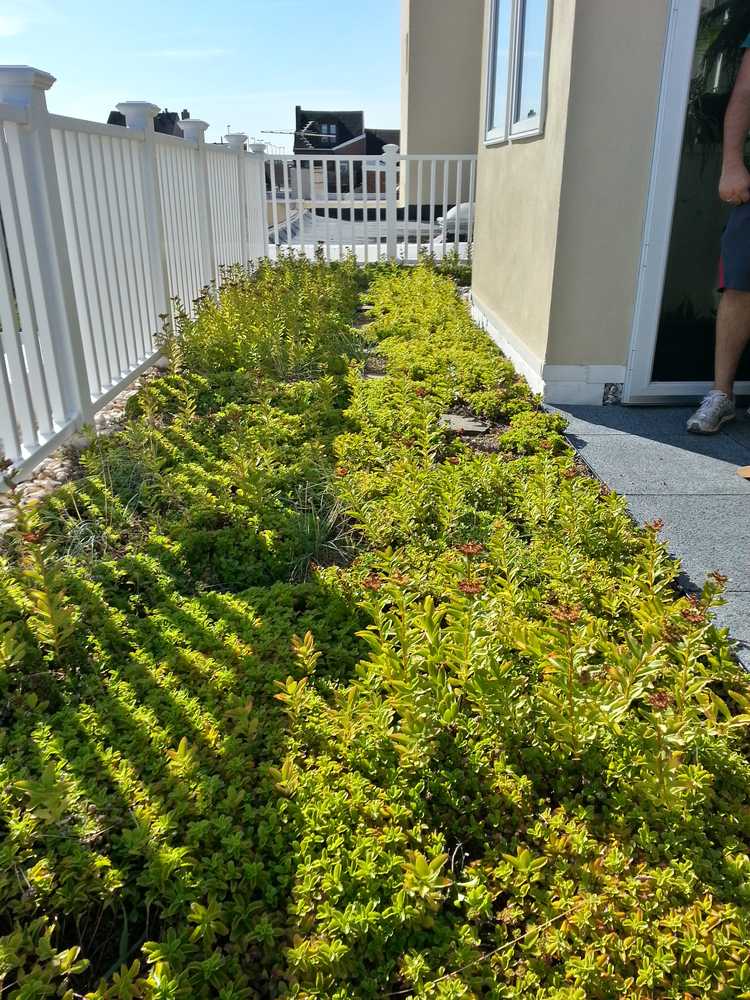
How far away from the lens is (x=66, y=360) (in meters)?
3.99

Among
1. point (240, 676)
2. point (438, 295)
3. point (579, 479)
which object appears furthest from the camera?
point (438, 295)

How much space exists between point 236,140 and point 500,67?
4.09 metres

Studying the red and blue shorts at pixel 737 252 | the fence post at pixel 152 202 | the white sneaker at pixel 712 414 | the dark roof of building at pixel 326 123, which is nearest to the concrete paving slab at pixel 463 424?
the white sneaker at pixel 712 414

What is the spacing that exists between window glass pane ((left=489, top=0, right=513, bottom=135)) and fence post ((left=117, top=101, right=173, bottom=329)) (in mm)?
2685

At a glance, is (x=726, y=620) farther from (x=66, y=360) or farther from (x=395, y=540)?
(x=66, y=360)

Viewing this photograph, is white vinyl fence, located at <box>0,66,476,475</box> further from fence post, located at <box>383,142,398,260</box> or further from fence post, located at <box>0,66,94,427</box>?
fence post, located at <box>383,142,398,260</box>

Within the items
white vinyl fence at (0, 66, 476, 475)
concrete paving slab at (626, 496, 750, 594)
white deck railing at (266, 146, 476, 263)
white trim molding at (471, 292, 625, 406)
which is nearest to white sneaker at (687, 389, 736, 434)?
white trim molding at (471, 292, 625, 406)

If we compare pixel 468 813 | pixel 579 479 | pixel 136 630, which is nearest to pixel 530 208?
pixel 579 479

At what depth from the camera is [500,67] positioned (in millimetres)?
6426

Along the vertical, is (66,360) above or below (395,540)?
above

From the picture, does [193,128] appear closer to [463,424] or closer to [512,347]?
[512,347]

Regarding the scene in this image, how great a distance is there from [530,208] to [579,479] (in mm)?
2586

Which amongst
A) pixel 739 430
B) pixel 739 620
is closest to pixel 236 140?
pixel 739 430

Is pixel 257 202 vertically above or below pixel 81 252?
above
